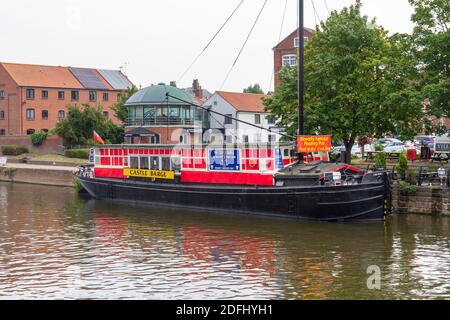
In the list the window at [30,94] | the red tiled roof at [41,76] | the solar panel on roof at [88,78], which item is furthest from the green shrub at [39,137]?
the solar panel on roof at [88,78]

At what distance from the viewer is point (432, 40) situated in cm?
3706

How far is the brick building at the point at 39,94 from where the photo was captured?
89.7m

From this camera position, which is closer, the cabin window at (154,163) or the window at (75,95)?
the cabin window at (154,163)

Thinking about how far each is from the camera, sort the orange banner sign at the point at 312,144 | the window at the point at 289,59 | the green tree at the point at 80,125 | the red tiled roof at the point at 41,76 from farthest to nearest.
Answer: the red tiled roof at the point at 41,76, the green tree at the point at 80,125, the window at the point at 289,59, the orange banner sign at the point at 312,144

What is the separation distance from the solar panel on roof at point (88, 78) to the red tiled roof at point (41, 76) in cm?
94

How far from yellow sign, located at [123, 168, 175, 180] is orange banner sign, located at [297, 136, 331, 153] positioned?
9687 mm

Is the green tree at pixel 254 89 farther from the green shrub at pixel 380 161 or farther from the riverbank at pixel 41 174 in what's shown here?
the green shrub at pixel 380 161

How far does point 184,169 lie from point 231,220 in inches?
291

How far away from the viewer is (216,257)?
26328 mm

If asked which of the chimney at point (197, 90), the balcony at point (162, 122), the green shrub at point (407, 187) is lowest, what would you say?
the green shrub at point (407, 187)

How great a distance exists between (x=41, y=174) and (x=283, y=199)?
34.3 meters

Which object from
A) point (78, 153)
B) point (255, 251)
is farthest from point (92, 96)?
point (255, 251)
